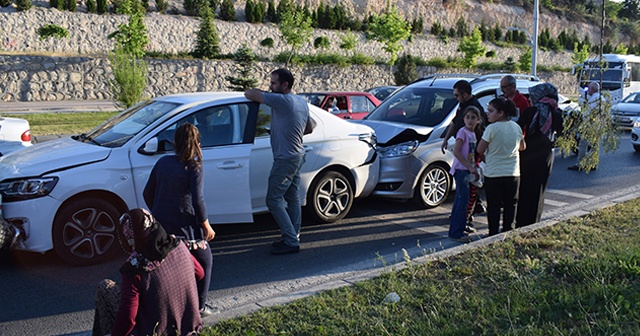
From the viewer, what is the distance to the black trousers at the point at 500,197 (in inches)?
258

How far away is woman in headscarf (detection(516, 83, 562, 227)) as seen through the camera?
694cm

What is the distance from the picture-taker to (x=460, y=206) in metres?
6.82

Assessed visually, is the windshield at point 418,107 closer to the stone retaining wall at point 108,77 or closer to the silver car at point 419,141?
the silver car at point 419,141

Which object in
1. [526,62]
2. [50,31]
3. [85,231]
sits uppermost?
[50,31]

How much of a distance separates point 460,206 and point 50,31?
29386 millimetres

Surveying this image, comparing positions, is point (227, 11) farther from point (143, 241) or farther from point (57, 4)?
point (143, 241)

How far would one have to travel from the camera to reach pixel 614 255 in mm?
5367

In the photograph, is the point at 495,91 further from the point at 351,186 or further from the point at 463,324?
the point at 463,324

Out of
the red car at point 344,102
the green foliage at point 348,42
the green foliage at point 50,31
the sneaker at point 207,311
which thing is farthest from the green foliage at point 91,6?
the sneaker at point 207,311

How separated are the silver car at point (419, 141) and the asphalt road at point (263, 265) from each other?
0.34 meters

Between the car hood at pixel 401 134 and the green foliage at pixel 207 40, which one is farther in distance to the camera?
A: the green foliage at pixel 207 40

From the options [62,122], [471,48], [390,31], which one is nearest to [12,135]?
[62,122]

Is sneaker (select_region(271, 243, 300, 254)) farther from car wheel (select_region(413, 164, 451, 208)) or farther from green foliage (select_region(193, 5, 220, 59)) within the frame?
green foliage (select_region(193, 5, 220, 59))

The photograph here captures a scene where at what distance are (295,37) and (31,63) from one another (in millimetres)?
13835
